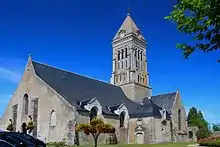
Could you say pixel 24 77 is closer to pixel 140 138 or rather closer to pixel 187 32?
pixel 140 138

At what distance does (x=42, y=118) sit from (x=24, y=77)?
27.9 feet

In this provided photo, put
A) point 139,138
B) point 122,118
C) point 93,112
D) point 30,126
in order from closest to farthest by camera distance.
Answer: point 30,126 → point 93,112 → point 139,138 → point 122,118

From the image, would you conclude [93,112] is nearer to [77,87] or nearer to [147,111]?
[77,87]

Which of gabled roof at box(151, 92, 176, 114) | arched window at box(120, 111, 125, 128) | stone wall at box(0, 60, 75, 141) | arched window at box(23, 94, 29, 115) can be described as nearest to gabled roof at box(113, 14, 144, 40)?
gabled roof at box(151, 92, 176, 114)

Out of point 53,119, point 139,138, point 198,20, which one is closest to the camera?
point 198,20

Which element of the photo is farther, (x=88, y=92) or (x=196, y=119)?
(x=196, y=119)

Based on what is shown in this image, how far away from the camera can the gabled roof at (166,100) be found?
2002 inches

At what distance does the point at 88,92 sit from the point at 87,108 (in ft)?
18.8

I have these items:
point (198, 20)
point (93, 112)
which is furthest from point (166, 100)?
point (198, 20)

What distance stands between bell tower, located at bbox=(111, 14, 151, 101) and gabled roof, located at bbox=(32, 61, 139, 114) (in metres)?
4.87

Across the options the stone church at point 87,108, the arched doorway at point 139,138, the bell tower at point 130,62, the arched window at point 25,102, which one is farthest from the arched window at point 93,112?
the bell tower at point 130,62

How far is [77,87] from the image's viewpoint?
45.6 metres

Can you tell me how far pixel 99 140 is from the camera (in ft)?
136

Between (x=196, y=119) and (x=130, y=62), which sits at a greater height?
(x=130, y=62)
